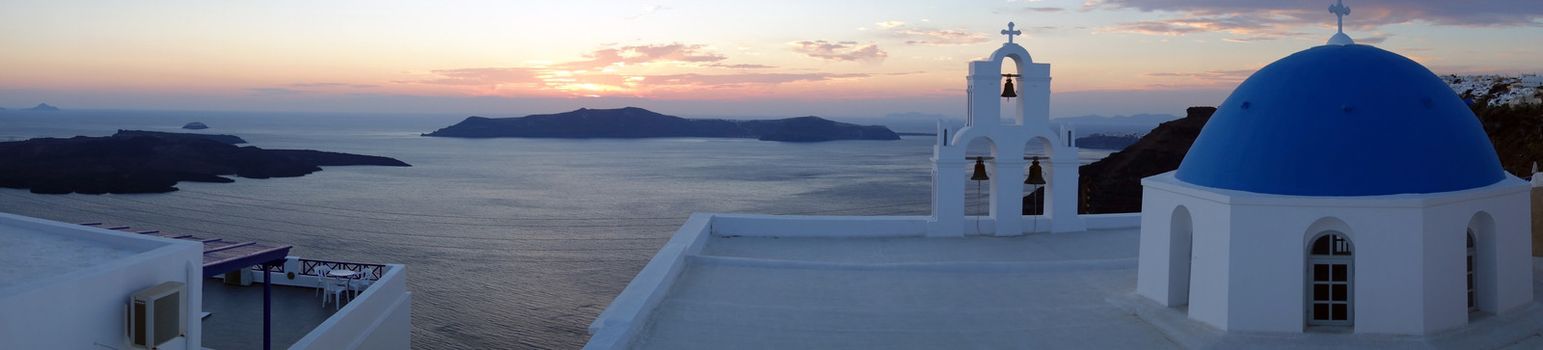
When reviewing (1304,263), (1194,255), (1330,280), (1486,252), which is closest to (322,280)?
(1194,255)

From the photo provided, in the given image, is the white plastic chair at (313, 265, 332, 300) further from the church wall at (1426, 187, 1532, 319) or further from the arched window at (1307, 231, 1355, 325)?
the church wall at (1426, 187, 1532, 319)

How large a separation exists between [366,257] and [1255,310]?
30348 mm

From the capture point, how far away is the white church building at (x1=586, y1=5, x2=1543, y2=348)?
765 centimetres

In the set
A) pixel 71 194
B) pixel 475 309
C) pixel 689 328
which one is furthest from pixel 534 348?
pixel 71 194

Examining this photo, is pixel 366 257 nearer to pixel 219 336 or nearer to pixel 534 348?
pixel 534 348

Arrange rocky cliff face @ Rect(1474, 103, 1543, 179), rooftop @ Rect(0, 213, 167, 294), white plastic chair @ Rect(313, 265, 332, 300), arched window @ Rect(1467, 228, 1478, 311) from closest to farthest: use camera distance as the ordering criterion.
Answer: arched window @ Rect(1467, 228, 1478, 311), rooftop @ Rect(0, 213, 167, 294), white plastic chair @ Rect(313, 265, 332, 300), rocky cliff face @ Rect(1474, 103, 1543, 179)

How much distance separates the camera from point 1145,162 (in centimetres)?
5372

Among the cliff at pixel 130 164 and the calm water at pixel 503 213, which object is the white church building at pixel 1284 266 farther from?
the cliff at pixel 130 164

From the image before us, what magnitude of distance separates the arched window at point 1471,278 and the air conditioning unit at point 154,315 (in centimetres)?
1063

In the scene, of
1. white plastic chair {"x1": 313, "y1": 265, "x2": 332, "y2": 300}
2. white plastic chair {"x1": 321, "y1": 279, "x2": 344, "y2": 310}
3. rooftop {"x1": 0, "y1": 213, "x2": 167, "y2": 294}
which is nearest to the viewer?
rooftop {"x1": 0, "y1": 213, "x2": 167, "y2": 294}

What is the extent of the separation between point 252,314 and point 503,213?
32169 millimetres

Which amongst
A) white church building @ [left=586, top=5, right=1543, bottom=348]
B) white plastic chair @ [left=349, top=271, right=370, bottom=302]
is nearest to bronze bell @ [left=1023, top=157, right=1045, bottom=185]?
white church building @ [left=586, top=5, right=1543, bottom=348]

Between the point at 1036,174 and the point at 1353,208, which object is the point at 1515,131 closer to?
the point at 1036,174

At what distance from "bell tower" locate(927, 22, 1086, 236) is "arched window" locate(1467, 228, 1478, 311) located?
5546 millimetres
